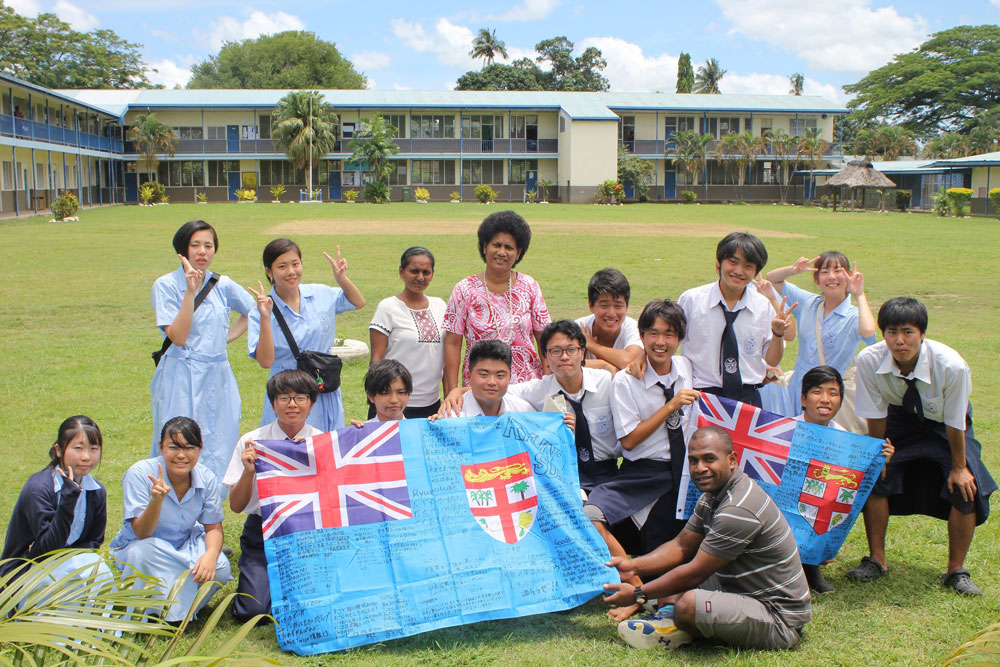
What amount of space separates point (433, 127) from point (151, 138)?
16.5 meters

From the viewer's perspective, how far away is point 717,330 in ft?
15.5

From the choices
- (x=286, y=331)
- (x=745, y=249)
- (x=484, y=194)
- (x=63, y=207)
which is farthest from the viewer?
(x=484, y=194)

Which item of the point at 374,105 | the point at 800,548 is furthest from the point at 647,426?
the point at 374,105

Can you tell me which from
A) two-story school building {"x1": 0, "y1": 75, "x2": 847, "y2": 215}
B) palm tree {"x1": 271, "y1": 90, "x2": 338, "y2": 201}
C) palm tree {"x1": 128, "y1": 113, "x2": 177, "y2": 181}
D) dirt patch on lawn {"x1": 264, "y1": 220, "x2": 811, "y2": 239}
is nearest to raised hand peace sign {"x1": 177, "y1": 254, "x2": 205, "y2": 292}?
dirt patch on lawn {"x1": 264, "y1": 220, "x2": 811, "y2": 239}

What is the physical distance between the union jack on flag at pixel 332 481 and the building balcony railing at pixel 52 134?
3420cm

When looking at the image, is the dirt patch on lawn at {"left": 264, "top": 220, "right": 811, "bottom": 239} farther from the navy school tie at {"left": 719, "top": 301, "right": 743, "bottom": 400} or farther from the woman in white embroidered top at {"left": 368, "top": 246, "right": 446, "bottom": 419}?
the navy school tie at {"left": 719, "top": 301, "right": 743, "bottom": 400}

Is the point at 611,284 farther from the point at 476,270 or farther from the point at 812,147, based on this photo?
the point at 812,147

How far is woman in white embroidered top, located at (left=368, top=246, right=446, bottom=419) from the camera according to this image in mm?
4992

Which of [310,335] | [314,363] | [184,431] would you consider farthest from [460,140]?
[184,431]

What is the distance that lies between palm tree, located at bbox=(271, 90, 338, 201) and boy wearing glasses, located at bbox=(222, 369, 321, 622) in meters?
46.3

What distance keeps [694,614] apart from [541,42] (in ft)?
268

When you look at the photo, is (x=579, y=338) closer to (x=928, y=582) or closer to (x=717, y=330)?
(x=717, y=330)

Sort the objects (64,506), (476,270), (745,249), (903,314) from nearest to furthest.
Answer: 1. (64,506)
2. (903,314)
3. (745,249)
4. (476,270)

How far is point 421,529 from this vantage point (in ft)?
13.2
